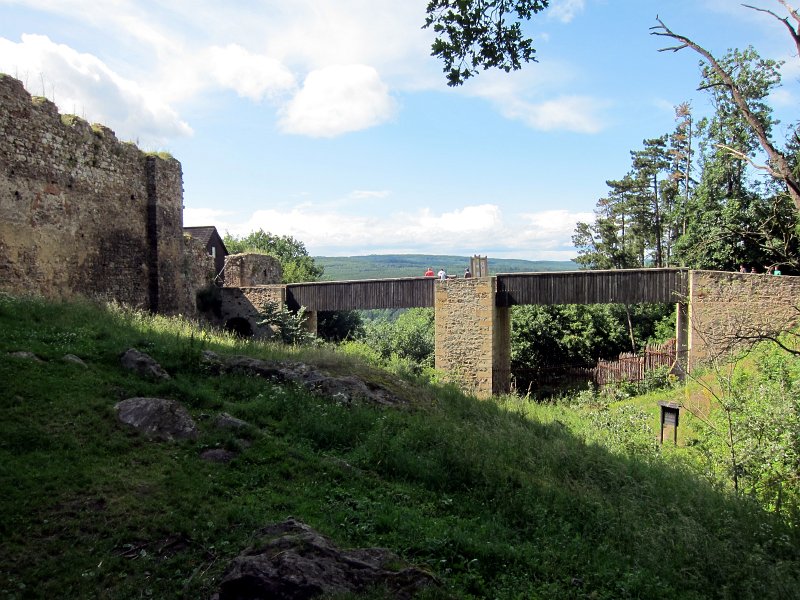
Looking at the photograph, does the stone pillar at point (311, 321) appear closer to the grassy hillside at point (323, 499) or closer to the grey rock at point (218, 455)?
the grassy hillside at point (323, 499)

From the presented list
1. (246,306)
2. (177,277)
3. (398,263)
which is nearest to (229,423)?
(177,277)

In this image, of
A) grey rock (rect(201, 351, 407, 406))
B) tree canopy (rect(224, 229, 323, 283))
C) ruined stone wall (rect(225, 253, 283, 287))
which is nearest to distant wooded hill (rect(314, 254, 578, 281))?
tree canopy (rect(224, 229, 323, 283))

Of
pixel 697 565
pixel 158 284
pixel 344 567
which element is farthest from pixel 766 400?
pixel 158 284

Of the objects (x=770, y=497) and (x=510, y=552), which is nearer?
(x=510, y=552)

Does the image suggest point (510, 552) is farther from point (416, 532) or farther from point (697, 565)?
point (697, 565)

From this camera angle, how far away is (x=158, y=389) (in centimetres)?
717

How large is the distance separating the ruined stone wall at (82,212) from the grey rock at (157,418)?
6.25m

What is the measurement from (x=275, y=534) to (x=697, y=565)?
374 cm

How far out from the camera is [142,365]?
7.65 meters

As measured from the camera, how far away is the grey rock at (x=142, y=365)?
7.55 meters

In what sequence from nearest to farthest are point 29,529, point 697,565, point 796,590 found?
point 29,529 → point 796,590 → point 697,565

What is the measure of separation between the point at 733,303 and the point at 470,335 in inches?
304

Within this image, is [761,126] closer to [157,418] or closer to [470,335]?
[157,418]

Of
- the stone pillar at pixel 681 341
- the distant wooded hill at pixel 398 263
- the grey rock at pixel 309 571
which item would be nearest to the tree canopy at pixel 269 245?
the stone pillar at pixel 681 341
